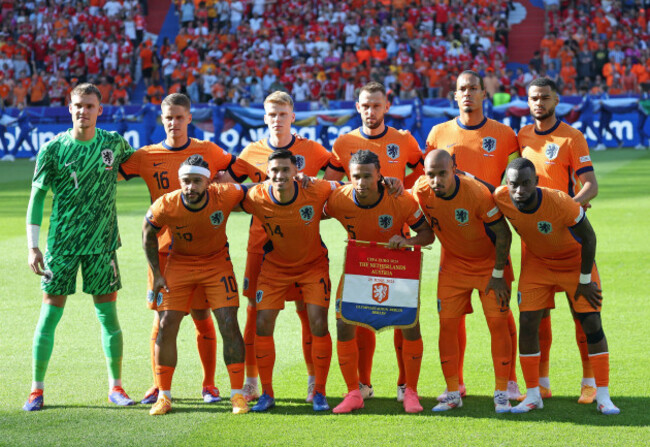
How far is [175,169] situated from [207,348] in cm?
145

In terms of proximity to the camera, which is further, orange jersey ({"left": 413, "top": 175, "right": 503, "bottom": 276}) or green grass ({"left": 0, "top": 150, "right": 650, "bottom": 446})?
orange jersey ({"left": 413, "top": 175, "right": 503, "bottom": 276})

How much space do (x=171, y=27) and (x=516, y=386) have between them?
102ft

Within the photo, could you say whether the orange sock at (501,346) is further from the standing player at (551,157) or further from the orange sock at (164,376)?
the orange sock at (164,376)

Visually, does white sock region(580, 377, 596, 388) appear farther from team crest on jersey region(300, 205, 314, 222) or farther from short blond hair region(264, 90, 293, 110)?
short blond hair region(264, 90, 293, 110)

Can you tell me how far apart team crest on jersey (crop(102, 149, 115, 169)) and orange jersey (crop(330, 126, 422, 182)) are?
1.81 meters

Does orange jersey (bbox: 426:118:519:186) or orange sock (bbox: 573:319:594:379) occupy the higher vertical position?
orange jersey (bbox: 426:118:519:186)

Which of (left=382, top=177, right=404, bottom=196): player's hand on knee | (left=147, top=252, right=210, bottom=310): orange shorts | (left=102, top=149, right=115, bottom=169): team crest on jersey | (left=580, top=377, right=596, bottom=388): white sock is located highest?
(left=102, top=149, right=115, bottom=169): team crest on jersey

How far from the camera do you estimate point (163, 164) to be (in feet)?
23.7

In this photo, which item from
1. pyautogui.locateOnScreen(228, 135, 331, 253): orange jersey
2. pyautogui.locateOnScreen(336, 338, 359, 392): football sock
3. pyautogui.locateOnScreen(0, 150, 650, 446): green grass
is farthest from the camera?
pyautogui.locateOnScreen(228, 135, 331, 253): orange jersey

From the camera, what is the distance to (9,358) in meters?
8.21

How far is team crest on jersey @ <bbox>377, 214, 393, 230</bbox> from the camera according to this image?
6.82 m

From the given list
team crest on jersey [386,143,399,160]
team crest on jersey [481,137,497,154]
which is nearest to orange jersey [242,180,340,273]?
team crest on jersey [386,143,399,160]

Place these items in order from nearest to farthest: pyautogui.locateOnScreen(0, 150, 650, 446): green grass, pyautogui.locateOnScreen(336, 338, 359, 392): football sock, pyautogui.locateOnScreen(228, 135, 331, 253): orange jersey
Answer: pyautogui.locateOnScreen(0, 150, 650, 446): green grass
pyautogui.locateOnScreen(336, 338, 359, 392): football sock
pyautogui.locateOnScreen(228, 135, 331, 253): orange jersey

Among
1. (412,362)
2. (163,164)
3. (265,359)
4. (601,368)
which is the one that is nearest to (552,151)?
(601,368)
